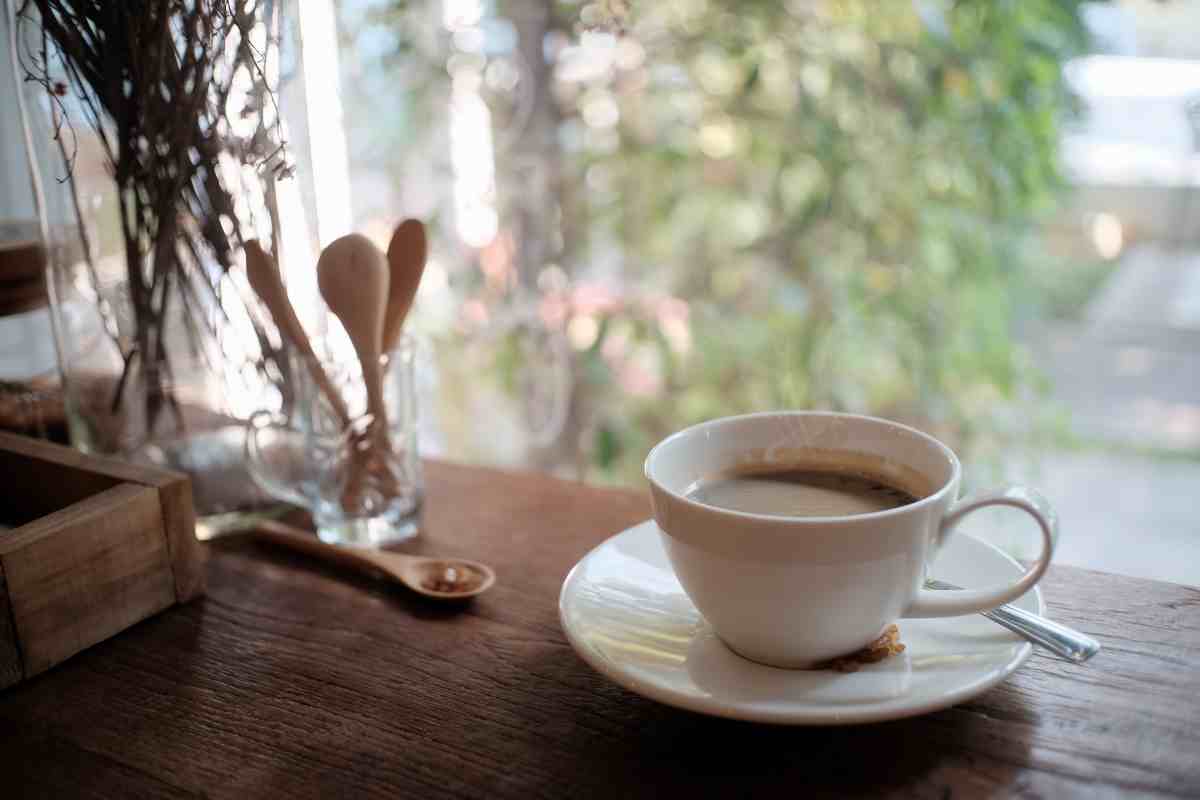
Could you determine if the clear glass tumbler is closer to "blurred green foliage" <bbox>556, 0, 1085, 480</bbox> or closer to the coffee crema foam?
the coffee crema foam

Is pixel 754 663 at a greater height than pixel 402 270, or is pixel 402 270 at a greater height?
pixel 402 270

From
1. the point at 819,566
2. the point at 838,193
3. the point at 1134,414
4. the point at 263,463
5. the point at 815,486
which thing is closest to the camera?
the point at 819,566

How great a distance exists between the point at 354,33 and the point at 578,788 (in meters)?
1.38

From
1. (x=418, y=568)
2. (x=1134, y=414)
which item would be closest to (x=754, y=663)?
(x=418, y=568)

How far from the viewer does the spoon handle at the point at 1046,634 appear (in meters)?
0.53

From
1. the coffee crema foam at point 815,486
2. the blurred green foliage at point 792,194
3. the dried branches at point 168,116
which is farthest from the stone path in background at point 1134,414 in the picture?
the dried branches at point 168,116

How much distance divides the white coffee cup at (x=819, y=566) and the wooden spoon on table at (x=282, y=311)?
0.28m

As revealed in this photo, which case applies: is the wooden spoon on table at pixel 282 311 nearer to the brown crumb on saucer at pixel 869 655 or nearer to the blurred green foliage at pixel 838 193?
the brown crumb on saucer at pixel 869 655

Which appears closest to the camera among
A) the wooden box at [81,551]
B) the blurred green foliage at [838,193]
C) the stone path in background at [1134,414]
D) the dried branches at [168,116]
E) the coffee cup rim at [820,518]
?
the coffee cup rim at [820,518]

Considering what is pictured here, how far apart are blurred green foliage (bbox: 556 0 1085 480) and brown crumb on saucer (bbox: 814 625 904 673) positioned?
1067mm

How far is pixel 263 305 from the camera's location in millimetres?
752

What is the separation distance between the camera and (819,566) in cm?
48

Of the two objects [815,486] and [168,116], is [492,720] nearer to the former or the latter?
[815,486]

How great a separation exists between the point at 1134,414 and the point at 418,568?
1.68 metres
